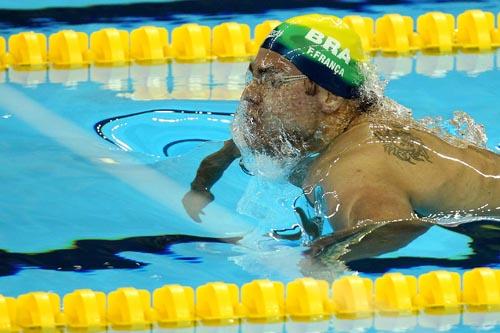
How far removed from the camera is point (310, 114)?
12.7ft

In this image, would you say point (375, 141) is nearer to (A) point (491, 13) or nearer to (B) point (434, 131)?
(B) point (434, 131)

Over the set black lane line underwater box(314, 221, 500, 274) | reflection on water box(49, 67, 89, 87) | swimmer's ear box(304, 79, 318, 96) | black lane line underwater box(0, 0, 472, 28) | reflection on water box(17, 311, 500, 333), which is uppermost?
black lane line underwater box(0, 0, 472, 28)

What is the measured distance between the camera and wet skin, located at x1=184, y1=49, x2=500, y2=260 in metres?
3.48

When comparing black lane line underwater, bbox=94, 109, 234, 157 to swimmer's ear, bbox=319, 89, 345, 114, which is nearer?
swimmer's ear, bbox=319, 89, 345, 114

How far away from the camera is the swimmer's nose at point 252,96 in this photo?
3.86 m

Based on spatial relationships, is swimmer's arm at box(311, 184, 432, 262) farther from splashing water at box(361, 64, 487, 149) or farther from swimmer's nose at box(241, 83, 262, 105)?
swimmer's nose at box(241, 83, 262, 105)

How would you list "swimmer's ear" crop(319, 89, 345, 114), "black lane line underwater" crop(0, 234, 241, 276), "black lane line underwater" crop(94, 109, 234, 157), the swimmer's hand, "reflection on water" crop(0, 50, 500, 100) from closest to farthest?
"black lane line underwater" crop(0, 234, 241, 276), "swimmer's ear" crop(319, 89, 345, 114), the swimmer's hand, "black lane line underwater" crop(94, 109, 234, 157), "reflection on water" crop(0, 50, 500, 100)

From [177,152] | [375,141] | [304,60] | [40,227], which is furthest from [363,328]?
[177,152]

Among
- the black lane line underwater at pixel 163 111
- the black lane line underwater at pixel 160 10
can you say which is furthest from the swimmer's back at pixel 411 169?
the black lane line underwater at pixel 160 10

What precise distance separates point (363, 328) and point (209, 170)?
4.27 feet

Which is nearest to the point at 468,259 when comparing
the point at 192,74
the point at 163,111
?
the point at 163,111

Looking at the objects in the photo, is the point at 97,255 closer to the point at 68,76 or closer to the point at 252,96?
the point at 252,96

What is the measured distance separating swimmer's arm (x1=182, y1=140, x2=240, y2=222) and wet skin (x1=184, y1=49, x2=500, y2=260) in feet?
1.32

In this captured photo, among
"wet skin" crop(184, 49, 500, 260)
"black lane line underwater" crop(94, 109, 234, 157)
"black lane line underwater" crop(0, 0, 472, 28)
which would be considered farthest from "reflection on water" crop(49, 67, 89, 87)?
"wet skin" crop(184, 49, 500, 260)
